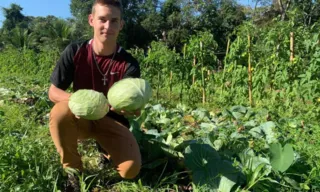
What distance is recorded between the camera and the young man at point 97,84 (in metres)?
2.69

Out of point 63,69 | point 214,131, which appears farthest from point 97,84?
point 214,131

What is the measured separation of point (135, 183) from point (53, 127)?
2.68ft

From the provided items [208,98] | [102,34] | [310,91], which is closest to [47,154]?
[102,34]

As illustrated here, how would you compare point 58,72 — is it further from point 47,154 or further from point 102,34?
point 47,154

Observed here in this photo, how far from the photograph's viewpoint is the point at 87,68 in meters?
2.95

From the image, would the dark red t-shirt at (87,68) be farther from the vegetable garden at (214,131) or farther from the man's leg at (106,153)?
the vegetable garden at (214,131)

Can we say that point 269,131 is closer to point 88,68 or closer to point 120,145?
point 120,145

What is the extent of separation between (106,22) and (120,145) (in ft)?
3.29

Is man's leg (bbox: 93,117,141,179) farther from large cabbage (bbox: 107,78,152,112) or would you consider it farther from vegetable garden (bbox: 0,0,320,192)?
large cabbage (bbox: 107,78,152,112)

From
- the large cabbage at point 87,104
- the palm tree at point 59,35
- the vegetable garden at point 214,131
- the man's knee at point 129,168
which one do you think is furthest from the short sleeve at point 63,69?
the palm tree at point 59,35

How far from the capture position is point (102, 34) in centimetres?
279

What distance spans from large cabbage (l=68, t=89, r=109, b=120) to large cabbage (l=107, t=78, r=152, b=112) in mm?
96

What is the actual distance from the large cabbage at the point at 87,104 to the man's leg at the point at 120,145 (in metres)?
0.37

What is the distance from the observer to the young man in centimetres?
269
